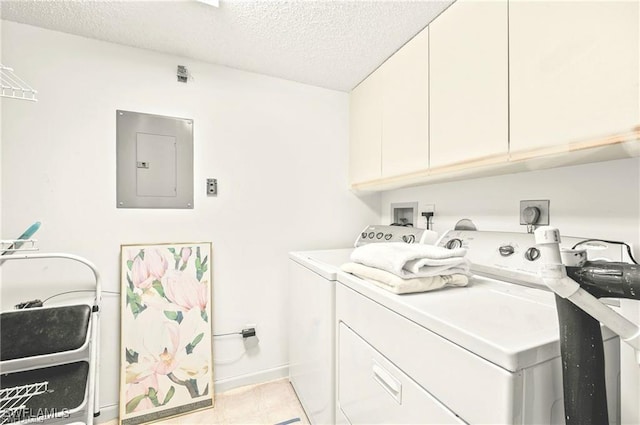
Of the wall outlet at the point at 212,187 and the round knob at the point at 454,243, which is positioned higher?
the wall outlet at the point at 212,187

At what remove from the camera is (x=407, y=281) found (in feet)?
3.11

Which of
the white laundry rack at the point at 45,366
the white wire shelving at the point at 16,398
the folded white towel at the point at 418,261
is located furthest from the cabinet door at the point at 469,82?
the white wire shelving at the point at 16,398

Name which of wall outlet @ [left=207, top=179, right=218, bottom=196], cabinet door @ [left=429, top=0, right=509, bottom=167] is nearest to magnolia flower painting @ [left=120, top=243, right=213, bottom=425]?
wall outlet @ [left=207, top=179, right=218, bottom=196]

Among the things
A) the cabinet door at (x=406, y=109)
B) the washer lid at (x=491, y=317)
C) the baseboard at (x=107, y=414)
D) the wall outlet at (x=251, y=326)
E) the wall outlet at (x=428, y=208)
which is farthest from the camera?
the wall outlet at (x=251, y=326)

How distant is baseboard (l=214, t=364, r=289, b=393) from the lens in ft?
6.06

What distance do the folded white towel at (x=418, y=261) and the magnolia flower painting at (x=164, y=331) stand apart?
4.15 feet

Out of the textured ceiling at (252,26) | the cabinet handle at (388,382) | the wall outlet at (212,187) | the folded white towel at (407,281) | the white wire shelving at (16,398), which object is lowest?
the white wire shelving at (16,398)

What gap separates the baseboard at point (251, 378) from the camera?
72.7 inches

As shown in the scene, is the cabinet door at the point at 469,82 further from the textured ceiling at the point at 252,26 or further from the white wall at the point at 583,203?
the white wall at the point at 583,203

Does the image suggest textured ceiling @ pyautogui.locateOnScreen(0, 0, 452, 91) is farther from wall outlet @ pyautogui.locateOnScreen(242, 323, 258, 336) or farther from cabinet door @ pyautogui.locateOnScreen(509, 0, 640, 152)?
wall outlet @ pyautogui.locateOnScreen(242, 323, 258, 336)

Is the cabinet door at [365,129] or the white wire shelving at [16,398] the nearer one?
the white wire shelving at [16,398]

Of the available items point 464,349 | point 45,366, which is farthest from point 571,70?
point 45,366

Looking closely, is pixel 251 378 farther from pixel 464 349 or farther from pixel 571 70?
pixel 571 70

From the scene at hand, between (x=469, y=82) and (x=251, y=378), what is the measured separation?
2.25 metres
